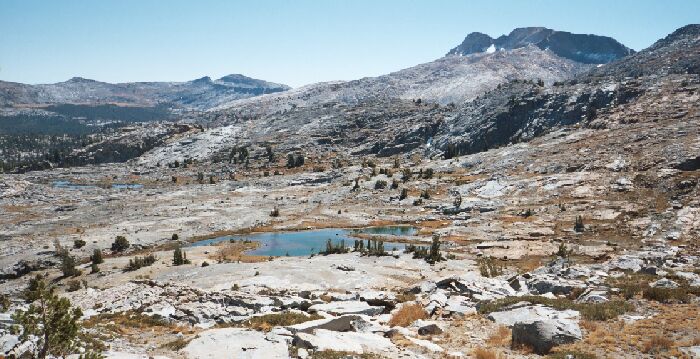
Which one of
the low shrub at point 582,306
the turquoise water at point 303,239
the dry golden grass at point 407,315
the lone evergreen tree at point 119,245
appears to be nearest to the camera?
the low shrub at point 582,306

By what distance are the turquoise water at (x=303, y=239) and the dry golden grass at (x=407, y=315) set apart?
4376 cm

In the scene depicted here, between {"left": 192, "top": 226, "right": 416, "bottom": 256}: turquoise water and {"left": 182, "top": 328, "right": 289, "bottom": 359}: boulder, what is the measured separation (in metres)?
49.5

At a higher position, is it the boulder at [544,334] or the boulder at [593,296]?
the boulder at [544,334]

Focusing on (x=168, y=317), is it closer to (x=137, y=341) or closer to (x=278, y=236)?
(x=137, y=341)

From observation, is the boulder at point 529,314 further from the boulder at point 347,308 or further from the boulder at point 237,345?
the boulder at point 237,345

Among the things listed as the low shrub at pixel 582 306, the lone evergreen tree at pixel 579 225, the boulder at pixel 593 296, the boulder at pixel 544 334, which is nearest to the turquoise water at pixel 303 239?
the lone evergreen tree at pixel 579 225

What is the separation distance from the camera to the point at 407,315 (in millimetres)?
29234

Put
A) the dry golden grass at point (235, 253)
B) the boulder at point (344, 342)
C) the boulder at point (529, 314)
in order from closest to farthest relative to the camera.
→ the boulder at point (344, 342), the boulder at point (529, 314), the dry golden grass at point (235, 253)

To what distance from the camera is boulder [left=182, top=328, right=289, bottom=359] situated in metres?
21.2

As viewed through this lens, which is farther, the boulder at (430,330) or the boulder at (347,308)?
the boulder at (347,308)

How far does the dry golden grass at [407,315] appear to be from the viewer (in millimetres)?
28094

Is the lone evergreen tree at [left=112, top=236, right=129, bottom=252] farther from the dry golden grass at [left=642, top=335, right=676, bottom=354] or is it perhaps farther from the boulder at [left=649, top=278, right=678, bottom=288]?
the dry golden grass at [left=642, top=335, right=676, bottom=354]

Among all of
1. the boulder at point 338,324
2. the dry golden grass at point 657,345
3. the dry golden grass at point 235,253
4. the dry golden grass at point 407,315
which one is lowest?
the dry golden grass at point 235,253

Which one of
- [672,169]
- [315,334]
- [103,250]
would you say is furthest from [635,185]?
[103,250]
